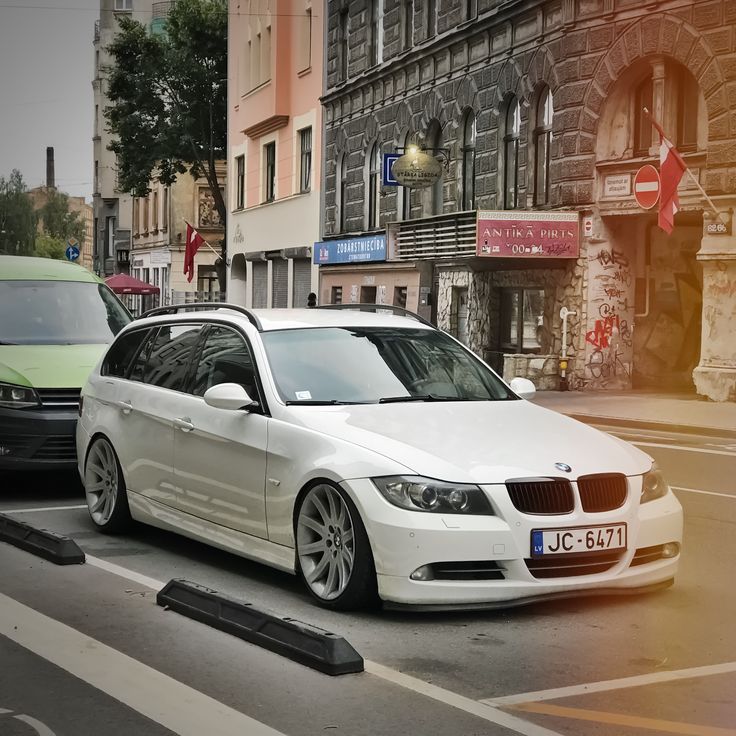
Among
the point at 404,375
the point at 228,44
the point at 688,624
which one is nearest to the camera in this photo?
the point at 688,624

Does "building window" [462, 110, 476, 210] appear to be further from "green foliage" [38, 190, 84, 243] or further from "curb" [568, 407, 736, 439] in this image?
"green foliage" [38, 190, 84, 243]

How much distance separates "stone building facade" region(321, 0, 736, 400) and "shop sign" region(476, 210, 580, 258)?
0.23 feet

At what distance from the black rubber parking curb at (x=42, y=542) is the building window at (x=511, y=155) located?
878 inches

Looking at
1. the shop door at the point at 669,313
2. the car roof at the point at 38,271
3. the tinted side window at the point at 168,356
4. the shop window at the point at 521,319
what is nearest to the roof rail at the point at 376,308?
the tinted side window at the point at 168,356

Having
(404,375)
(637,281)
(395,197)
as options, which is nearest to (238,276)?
(395,197)

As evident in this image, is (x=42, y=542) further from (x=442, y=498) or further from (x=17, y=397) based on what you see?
(x=442, y=498)

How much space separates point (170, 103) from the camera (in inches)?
2224

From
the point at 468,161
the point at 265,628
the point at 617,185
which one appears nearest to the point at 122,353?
the point at 265,628

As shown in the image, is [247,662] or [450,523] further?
[450,523]

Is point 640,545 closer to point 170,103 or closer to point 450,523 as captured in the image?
point 450,523

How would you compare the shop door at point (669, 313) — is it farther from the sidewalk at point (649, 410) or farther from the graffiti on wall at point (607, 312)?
the sidewalk at point (649, 410)

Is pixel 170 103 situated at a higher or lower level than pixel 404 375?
higher

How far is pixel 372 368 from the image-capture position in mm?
7832

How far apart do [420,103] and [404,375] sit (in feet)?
93.5
